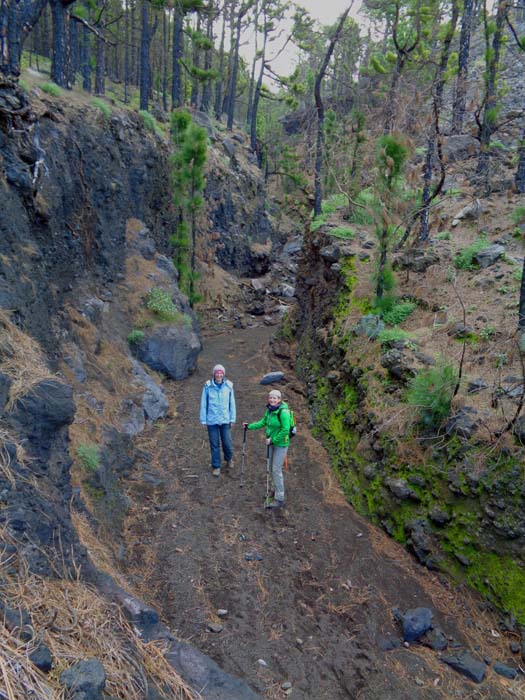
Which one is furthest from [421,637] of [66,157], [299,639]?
[66,157]

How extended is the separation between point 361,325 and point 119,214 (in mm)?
8591

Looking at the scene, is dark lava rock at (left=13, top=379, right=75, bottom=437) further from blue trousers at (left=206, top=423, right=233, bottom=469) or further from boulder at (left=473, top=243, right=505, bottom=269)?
boulder at (left=473, top=243, right=505, bottom=269)

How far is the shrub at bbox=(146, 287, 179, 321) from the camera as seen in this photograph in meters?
13.4

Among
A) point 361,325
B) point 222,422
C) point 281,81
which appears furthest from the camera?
point 281,81

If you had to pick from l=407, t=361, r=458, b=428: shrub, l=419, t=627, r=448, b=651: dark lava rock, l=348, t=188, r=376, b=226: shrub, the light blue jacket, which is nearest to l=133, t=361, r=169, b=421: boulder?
the light blue jacket

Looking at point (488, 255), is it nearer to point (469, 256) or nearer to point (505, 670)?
point (469, 256)

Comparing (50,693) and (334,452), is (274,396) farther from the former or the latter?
(50,693)

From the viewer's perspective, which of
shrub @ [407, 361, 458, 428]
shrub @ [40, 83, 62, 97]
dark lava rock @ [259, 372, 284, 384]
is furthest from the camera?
shrub @ [40, 83, 62, 97]

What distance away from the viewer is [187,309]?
15.5m

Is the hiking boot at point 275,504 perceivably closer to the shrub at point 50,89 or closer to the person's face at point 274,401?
the person's face at point 274,401

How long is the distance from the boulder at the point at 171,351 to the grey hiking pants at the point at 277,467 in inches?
247

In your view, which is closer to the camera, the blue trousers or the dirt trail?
the dirt trail

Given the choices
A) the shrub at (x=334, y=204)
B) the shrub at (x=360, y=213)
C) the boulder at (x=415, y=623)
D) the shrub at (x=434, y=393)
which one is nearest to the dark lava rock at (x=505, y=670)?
the boulder at (x=415, y=623)

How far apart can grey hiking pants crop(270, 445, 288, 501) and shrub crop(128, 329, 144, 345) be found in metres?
6.31
